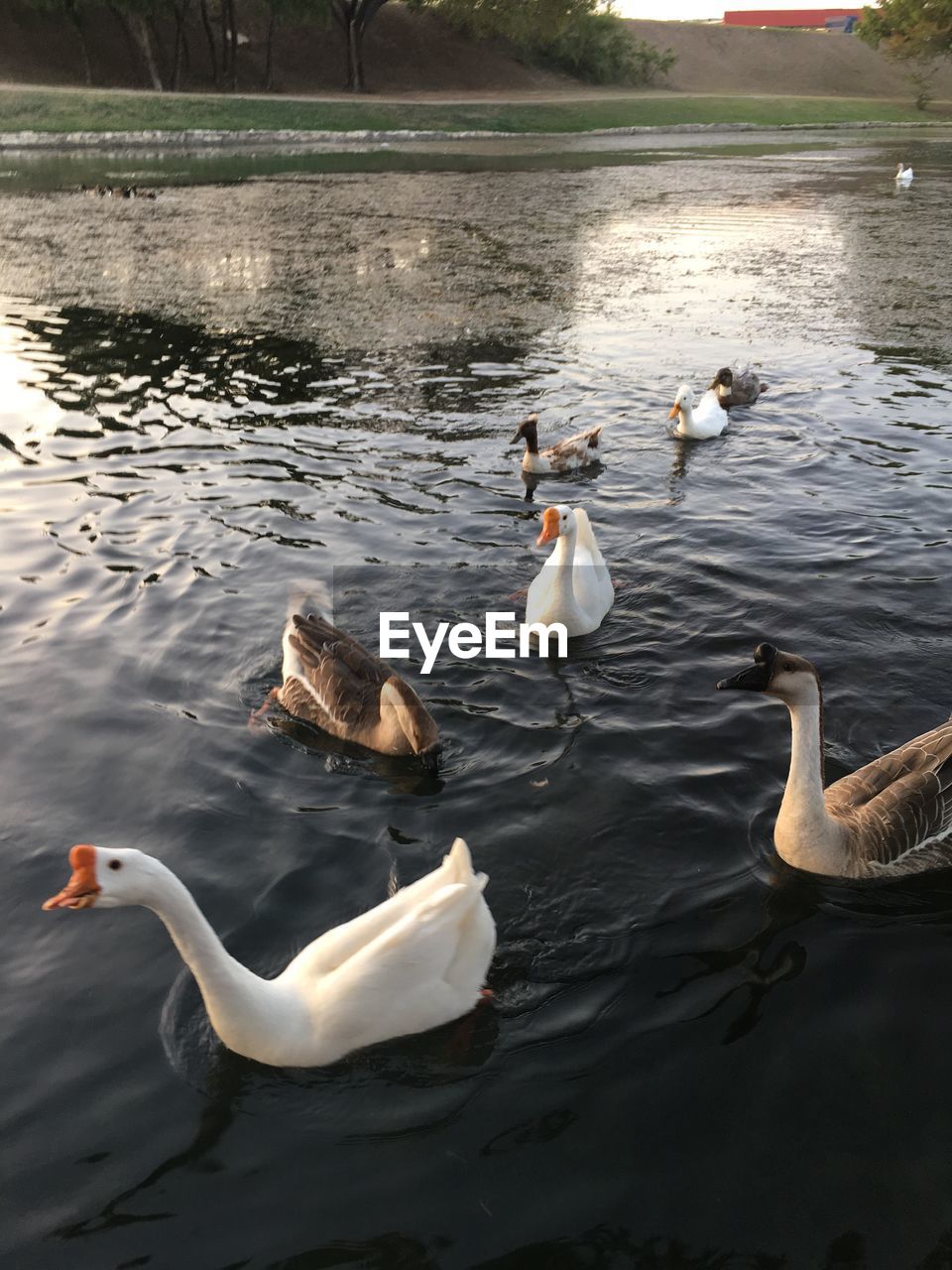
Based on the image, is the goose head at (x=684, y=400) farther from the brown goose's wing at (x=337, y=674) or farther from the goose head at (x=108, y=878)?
the goose head at (x=108, y=878)

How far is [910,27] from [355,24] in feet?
152

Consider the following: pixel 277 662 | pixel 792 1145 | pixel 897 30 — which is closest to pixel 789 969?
pixel 792 1145

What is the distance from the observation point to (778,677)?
5430 mm

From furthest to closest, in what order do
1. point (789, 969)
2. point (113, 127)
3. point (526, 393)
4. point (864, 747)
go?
point (113, 127) → point (526, 393) → point (864, 747) → point (789, 969)

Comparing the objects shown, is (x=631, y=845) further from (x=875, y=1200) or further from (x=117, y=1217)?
(x=117, y=1217)

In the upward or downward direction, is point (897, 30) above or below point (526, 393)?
above

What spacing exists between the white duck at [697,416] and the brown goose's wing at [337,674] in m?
6.51

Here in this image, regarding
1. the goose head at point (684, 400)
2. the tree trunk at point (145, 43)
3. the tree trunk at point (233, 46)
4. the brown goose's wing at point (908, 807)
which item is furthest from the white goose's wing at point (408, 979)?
the tree trunk at point (233, 46)

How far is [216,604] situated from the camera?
8664mm

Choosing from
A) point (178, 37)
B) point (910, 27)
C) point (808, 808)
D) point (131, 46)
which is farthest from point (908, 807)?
point (910, 27)

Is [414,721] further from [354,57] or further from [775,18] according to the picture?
[775,18]

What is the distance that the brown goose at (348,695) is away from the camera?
641 cm

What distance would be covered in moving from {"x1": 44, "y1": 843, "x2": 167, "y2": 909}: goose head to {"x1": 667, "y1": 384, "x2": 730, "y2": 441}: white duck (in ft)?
31.7

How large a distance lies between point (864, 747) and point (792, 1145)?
3.25 meters
